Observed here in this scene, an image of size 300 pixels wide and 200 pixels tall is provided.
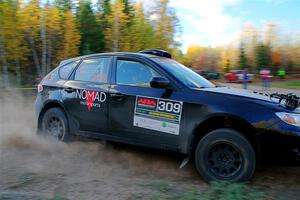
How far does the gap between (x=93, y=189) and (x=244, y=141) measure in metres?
1.95

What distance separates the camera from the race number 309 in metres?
4.92

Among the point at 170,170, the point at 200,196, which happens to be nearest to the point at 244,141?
the point at 200,196

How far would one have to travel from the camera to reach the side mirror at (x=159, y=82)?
500 centimetres

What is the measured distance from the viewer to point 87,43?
3247 centimetres

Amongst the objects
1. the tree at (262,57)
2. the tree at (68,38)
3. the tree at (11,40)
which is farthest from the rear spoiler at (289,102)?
the tree at (262,57)

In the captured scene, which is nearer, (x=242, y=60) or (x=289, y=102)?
(x=289, y=102)

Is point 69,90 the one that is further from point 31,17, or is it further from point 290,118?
point 31,17

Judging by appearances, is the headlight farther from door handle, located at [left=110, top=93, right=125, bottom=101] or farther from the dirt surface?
door handle, located at [left=110, top=93, right=125, bottom=101]

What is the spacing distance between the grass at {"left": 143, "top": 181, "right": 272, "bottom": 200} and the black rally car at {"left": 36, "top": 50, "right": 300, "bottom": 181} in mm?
292

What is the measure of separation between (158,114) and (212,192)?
137cm

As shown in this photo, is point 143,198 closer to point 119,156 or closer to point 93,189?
point 93,189

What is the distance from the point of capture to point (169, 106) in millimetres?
4984

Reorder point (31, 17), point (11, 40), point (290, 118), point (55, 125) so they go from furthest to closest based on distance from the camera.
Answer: point (31, 17), point (11, 40), point (55, 125), point (290, 118)

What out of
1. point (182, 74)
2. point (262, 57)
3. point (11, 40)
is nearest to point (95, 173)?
point (182, 74)
